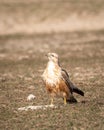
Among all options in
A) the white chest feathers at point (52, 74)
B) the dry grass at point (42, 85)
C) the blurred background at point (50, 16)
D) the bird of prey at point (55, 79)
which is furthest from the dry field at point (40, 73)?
the blurred background at point (50, 16)

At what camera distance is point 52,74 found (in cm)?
1170

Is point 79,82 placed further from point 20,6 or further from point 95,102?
point 20,6

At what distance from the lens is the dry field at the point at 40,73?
11.2 meters

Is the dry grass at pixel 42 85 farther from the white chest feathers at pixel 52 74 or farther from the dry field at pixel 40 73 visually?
the white chest feathers at pixel 52 74

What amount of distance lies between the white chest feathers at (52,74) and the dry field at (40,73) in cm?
65

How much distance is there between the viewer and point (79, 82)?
55.6 ft

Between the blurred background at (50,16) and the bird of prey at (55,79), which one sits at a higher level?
the blurred background at (50,16)

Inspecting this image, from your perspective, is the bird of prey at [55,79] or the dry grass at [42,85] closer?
the dry grass at [42,85]

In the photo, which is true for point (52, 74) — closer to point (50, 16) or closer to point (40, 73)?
point (40, 73)

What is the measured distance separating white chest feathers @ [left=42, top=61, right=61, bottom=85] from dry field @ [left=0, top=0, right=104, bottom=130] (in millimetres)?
653

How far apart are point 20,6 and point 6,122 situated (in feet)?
132

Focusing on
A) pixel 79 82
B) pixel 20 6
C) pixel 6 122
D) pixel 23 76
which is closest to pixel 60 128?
pixel 6 122

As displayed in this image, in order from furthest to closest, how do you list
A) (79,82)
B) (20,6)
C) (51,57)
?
(20,6) < (79,82) < (51,57)

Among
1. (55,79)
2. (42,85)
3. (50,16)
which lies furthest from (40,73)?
(50,16)
